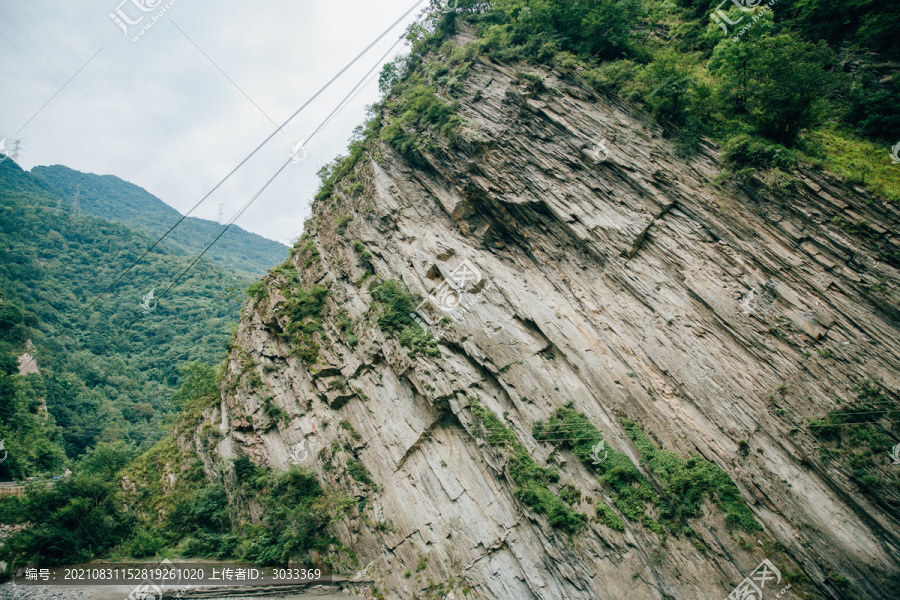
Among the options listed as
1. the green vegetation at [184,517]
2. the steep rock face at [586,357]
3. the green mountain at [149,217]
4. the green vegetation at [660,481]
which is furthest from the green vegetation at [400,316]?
the green mountain at [149,217]

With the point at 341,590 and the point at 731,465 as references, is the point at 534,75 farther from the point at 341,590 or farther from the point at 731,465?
the point at 341,590

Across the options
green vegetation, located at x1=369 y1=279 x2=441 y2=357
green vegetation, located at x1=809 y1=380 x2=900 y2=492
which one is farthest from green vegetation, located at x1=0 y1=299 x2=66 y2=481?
green vegetation, located at x1=809 y1=380 x2=900 y2=492

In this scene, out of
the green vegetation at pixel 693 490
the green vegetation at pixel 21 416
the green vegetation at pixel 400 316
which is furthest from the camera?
the green vegetation at pixel 21 416

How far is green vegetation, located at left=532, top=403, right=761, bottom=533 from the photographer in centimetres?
916

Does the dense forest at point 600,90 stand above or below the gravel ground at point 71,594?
above

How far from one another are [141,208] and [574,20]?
491ft

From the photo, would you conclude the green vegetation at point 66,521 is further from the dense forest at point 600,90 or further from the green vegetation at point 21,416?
the green vegetation at point 21,416

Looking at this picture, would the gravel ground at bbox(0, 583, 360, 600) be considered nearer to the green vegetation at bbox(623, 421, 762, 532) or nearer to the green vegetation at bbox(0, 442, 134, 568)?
the green vegetation at bbox(0, 442, 134, 568)

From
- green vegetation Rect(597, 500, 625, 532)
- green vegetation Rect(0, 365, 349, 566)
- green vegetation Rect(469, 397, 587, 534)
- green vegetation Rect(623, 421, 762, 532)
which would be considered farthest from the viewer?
green vegetation Rect(0, 365, 349, 566)

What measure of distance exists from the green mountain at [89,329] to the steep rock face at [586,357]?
15237 mm

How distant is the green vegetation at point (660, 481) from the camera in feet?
30.0

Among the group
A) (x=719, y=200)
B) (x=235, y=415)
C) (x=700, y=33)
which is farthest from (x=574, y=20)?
(x=235, y=415)

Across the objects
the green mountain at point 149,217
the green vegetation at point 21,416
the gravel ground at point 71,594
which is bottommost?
the gravel ground at point 71,594

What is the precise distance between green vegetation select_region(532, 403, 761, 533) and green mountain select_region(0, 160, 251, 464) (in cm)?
2461
